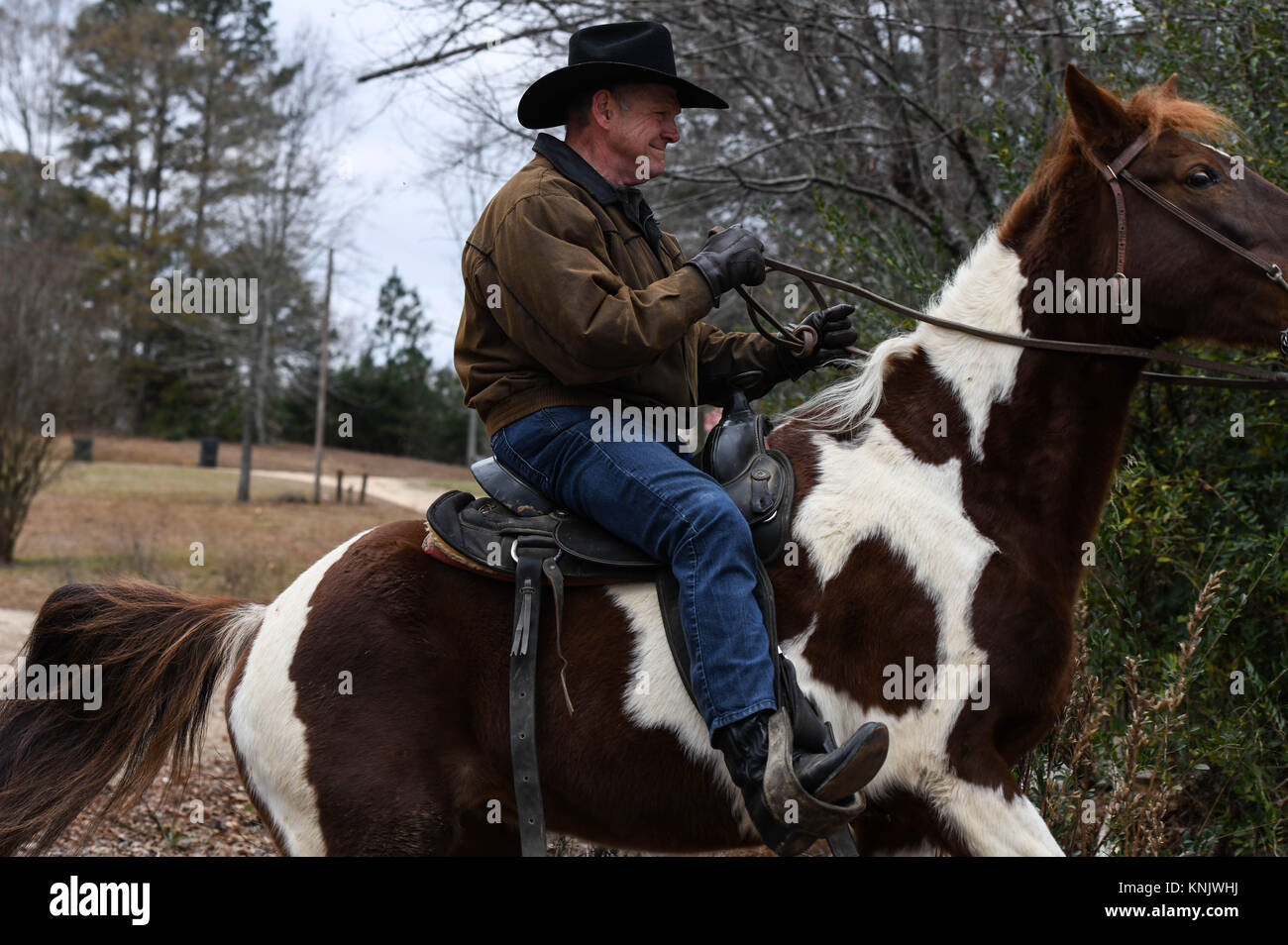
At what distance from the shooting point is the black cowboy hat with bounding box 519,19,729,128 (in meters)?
3.13

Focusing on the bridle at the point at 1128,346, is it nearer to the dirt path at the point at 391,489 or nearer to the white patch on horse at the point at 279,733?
the white patch on horse at the point at 279,733

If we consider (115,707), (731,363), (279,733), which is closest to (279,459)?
(115,707)

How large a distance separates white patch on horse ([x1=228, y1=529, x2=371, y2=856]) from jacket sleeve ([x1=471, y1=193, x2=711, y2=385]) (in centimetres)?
94

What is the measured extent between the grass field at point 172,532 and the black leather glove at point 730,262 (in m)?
5.26

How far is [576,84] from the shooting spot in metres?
3.18

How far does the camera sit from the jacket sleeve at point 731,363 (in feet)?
11.9

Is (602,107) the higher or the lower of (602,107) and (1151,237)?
the higher

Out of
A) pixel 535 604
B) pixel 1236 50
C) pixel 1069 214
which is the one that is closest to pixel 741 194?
pixel 1236 50

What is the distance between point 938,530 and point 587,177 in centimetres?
143

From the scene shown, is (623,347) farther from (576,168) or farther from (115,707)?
(115,707)

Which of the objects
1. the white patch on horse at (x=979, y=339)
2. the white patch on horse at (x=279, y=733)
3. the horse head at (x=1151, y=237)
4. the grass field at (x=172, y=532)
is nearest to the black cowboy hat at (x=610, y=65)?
the white patch on horse at (x=979, y=339)

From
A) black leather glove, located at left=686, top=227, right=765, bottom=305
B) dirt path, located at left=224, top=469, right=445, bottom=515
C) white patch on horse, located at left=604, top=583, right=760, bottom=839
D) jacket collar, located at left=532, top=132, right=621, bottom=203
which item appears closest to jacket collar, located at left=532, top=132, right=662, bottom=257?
jacket collar, located at left=532, top=132, right=621, bottom=203

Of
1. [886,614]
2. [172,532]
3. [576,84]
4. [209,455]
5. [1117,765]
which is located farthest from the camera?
[209,455]
